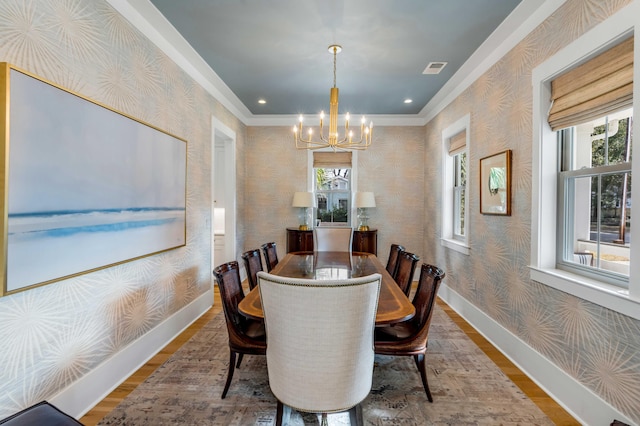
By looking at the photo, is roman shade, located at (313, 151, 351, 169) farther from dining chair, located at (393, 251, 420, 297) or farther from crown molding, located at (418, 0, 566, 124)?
dining chair, located at (393, 251, 420, 297)

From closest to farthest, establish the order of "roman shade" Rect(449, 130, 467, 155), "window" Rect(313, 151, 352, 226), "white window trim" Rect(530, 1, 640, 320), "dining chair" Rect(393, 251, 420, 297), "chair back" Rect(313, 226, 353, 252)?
"white window trim" Rect(530, 1, 640, 320) → "dining chair" Rect(393, 251, 420, 297) → "roman shade" Rect(449, 130, 467, 155) → "chair back" Rect(313, 226, 353, 252) → "window" Rect(313, 151, 352, 226)

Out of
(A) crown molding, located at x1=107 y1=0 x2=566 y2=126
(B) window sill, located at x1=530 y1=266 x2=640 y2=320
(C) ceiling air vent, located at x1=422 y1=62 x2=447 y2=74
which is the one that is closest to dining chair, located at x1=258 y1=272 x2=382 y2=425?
(B) window sill, located at x1=530 y1=266 x2=640 y2=320

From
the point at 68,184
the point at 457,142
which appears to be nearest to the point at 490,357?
the point at 457,142

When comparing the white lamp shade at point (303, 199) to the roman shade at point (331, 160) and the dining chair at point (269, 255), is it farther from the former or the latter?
the dining chair at point (269, 255)

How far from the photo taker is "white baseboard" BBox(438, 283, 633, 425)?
1800 millimetres

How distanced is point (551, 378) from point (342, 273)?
162cm

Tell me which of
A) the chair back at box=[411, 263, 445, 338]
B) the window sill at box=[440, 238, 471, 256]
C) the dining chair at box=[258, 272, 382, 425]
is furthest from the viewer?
the window sill at box=[440, 238, 471, 256]

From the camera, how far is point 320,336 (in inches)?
53.8

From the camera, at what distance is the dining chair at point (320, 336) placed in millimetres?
1334

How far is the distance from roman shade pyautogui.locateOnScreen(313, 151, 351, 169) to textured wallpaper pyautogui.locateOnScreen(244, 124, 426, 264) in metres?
0.20

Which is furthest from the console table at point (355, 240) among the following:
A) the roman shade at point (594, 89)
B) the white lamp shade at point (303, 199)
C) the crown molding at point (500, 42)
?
the roman shade at point (594, 89)

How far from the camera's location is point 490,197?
315 centimetres

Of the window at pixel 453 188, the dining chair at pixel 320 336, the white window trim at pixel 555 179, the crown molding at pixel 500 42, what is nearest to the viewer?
the dining chair at pixel 320 336

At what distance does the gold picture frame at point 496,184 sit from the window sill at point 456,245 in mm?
596
